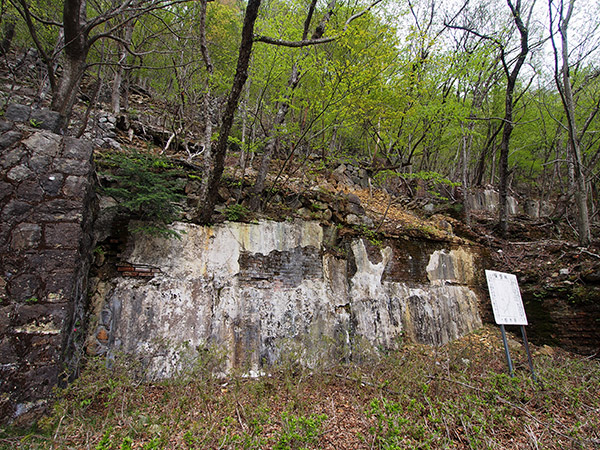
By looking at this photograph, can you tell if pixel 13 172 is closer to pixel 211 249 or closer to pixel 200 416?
pixel 211 249

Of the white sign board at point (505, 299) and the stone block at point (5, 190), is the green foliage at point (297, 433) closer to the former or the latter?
the white sign board at point (505, 299)

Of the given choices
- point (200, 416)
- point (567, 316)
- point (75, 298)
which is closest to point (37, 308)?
point (75, 298)

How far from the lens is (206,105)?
5.29 metres

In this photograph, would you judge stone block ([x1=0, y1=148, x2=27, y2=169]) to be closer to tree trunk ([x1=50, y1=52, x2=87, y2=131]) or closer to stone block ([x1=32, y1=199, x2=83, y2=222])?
stone block ([x1=32, y1=199, x2=83, y2=222])

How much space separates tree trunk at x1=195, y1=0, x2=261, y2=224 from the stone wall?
5.38ft

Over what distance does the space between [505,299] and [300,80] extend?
573cm

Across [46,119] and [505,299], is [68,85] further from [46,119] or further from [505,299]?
[505,299]

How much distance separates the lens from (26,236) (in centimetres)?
324

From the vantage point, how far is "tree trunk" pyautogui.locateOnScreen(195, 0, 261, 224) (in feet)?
12.9

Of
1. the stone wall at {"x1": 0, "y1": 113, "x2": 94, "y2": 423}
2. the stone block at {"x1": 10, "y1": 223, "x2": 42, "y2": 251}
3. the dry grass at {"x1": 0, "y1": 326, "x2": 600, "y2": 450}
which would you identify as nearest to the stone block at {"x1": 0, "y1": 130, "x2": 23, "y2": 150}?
the stone wall at {"x1": 0, "y1": 113, "x2": 94, "y2": 423}

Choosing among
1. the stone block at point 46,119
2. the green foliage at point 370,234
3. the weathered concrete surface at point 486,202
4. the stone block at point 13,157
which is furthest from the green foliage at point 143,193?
the weathered concrete surface at point 486,202

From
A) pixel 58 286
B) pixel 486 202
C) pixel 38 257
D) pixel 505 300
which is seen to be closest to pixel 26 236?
pixel 38 257

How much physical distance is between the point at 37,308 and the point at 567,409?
6.50m

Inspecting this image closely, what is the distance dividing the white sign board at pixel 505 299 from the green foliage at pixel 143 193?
5.04 m
